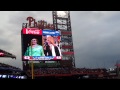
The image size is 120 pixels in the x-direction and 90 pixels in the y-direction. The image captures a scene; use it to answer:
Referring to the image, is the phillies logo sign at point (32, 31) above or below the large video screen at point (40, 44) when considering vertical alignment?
above

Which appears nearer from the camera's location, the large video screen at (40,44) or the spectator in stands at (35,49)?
the spectator in stands at (35,49)

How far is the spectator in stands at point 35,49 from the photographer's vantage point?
31.9 meters

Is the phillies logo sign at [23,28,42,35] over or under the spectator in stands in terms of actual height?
over

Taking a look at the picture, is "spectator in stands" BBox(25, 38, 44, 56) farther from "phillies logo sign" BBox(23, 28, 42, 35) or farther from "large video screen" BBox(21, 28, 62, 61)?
"phillies logo sign" BBox(23, 28, 42, 35)

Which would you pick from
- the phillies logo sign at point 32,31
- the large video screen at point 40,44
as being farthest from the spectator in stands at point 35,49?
the phillies logo sign at point 32,31

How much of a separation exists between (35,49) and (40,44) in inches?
37.8

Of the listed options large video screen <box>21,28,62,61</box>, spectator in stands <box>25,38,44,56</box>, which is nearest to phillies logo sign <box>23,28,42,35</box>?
large video screen <box>21,28,62,61</box>

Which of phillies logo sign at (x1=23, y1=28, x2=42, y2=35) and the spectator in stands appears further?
phillies logo sign at (x1=23, y1=28, x2=42, y2=35)

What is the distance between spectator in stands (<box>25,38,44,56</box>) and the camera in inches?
1257

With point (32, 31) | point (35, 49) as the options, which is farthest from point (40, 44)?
point (32, 31)

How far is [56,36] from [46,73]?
5.43 metres

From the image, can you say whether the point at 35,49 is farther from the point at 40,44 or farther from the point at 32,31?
the point at 32,31

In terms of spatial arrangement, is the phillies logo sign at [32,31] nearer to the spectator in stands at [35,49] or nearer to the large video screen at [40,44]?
the large video screen at [40,44]
